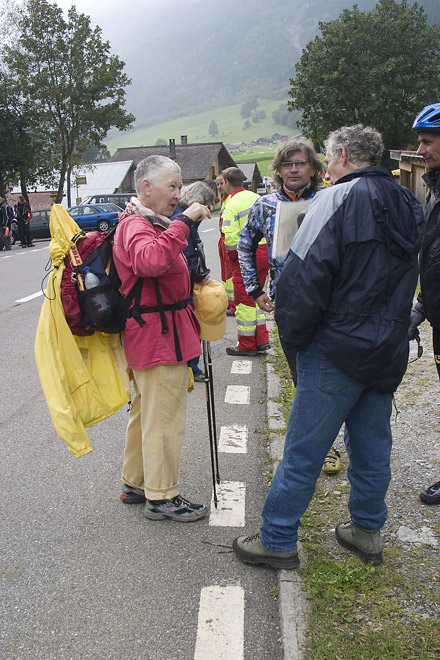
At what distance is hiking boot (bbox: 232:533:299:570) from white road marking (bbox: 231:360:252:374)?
3.50 meters

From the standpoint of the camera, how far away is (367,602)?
2742 mm

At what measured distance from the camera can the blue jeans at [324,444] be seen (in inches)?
107

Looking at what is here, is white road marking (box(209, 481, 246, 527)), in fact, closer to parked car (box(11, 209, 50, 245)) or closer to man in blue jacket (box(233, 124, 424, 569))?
man in blue jacket (box(233, 124, 424, 569))

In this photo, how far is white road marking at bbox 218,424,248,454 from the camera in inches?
179

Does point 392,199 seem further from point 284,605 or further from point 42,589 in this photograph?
point 42,589

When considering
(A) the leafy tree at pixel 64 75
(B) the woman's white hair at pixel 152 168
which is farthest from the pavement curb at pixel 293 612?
(A) the leafy tree at pixel 64 75

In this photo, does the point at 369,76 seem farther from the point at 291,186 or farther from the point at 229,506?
the point at 229,506

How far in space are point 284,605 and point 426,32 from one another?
2385 inches

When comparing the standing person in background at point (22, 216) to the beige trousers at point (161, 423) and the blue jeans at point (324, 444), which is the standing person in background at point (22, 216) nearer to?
the beige trousers at point (161, 423)

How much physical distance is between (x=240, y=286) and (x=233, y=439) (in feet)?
9.16

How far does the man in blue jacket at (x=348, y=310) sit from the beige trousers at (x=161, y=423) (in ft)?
2.52

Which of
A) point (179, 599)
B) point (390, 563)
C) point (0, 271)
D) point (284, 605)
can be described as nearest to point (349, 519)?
point (390, 563)

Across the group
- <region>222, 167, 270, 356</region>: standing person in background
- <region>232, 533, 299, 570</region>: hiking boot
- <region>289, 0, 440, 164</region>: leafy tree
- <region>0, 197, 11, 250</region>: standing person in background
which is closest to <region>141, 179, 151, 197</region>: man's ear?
<region>232, 533, 299, 570</region>: hiking boot

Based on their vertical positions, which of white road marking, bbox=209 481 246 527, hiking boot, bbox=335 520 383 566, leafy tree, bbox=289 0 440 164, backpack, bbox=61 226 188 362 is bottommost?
white road marking, bbox=209 481 246 527
